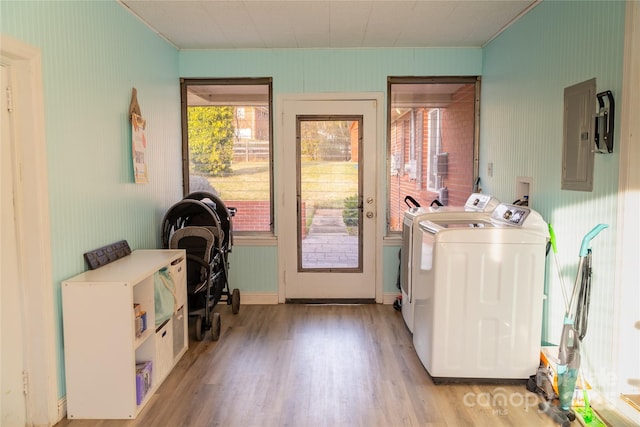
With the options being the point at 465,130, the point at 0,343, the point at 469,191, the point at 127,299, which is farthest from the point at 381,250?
the point at 0,343

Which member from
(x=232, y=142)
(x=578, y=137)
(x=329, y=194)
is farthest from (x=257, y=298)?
(x=578, y=137)

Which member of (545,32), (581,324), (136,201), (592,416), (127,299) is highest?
(545,32)

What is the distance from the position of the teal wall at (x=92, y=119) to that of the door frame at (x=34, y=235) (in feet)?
0.19

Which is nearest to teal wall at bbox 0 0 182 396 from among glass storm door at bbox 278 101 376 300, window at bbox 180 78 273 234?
window at bbox 180 78 273 234

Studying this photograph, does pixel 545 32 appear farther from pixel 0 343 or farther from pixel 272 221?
pixel 0 343

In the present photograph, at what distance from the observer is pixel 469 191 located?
484cm

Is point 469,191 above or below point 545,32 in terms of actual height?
below

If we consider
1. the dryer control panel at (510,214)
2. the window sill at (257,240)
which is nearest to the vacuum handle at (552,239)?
the dryer control panel at (510,214)

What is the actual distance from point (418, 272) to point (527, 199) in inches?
40.2

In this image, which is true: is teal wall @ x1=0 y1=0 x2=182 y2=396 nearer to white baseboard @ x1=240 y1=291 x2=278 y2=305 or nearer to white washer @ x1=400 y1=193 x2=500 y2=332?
white baseboard @ x1=240 y1=291 x2=278 y2=305

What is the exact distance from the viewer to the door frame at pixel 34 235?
2.42m

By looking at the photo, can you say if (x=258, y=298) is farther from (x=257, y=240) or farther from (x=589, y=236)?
(x=589, y=236)

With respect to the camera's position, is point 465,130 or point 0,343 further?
point 465,130

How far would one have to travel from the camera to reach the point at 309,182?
192 inches
